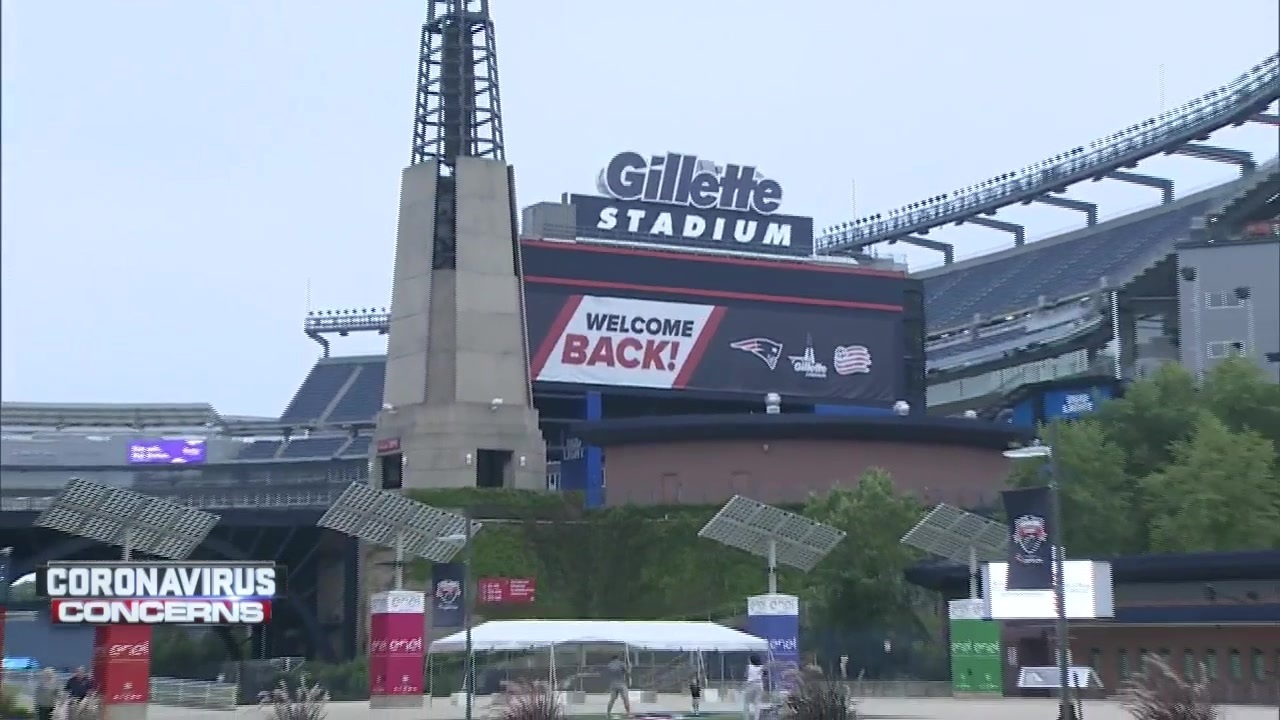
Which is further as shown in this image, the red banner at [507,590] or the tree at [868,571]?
the red banner at [507,590]

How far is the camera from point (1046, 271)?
557 feet

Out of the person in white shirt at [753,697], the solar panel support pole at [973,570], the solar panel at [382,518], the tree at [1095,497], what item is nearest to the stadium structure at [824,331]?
the tree at [1095,497]

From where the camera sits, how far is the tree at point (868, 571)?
88812mm

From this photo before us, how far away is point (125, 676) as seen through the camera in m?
57.7

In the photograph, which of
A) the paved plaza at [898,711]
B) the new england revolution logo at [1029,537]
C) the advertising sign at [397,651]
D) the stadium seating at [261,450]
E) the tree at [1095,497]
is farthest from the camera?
the stadium seating at [261,450]

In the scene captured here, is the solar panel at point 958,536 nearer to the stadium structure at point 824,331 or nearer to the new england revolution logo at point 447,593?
the new england revolution logo at point 447,593

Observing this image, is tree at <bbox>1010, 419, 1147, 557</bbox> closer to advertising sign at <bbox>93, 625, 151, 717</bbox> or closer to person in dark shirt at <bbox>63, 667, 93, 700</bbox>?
advertising sign at <bbox>93, 625, 151, 717</bbox>

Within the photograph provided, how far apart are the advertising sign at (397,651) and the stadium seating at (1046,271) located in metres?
92.2

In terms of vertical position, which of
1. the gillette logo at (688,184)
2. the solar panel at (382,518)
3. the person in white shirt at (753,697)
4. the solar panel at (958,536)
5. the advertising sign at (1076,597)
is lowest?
the person in white shirt at (753,697)

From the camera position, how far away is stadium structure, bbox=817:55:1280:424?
394 ft

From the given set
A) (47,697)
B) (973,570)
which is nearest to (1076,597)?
(973,570)

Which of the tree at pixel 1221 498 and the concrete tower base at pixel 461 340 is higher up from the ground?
the concrete tower base at pixel 461 340

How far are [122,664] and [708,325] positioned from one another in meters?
62.0
